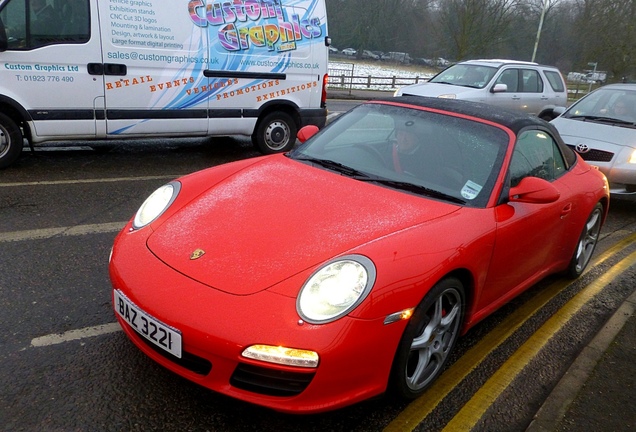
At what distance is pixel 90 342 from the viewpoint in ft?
9.03

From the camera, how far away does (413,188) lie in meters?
2.99

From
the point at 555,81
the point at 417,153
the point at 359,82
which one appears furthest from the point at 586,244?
the point at 359,82

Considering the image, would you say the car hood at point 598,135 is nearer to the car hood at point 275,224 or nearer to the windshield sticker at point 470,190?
the windshield sticker at point 470,190

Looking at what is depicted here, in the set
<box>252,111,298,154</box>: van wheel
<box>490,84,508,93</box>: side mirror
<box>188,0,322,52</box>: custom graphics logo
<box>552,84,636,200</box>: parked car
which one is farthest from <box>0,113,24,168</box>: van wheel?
<box>490,84,508,93</box>: side mirror

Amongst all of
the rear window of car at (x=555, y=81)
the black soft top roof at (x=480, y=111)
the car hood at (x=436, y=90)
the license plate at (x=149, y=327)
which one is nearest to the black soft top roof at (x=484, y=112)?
the black soft top roof at (x=480, y=111)

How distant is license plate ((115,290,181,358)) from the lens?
2.15m

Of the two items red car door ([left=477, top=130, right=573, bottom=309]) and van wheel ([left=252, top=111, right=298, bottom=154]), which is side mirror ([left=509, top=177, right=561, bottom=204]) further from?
van wheel ([left=252, top=111, right=298, bottom=154])

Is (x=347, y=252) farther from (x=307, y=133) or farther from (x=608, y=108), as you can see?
(x=608, y=108)

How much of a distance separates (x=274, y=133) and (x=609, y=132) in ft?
15.1

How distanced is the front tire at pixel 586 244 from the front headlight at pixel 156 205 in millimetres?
3102

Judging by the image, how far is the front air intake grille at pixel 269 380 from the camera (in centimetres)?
204

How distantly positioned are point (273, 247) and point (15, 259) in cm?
227

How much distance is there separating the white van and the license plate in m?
4.24

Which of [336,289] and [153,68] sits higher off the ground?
[153,68]
